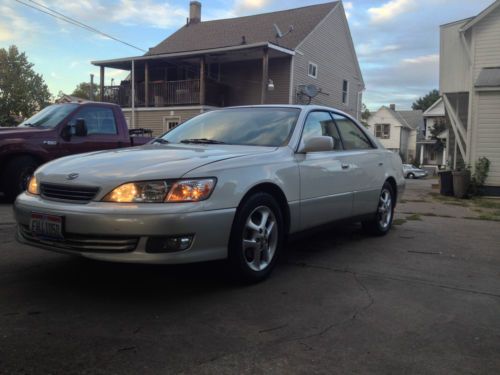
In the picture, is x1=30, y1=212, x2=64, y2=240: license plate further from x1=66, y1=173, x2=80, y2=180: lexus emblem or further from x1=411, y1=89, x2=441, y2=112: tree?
x1=411, y1=89, x2=441, y2=112: tree

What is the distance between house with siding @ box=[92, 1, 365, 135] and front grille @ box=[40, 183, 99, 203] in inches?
669

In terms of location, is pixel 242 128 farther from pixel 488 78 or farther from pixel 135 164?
pixel 488 78

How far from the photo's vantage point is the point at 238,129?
15.5 feet

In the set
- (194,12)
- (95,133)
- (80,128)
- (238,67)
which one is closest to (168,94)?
(238,67)

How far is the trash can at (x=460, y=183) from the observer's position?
12156 millimetres

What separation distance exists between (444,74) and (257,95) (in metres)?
10.5

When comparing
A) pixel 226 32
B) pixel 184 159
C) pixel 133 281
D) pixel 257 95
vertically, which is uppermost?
pixel 226 32

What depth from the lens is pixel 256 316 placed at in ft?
10.5

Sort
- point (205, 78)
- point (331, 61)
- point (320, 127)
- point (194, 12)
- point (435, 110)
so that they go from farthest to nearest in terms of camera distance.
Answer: point (435, 110)
point (194, 12)
point (331, 61)
point (205, 78)
point (320, 127)

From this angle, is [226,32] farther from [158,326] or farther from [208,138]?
[158,326]

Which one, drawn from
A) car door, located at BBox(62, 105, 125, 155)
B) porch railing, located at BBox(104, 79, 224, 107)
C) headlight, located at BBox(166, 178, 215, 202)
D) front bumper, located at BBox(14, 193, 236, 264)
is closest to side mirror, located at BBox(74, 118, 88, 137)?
car door, located at BBox(62, 105, 125, 155)

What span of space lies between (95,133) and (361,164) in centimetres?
514

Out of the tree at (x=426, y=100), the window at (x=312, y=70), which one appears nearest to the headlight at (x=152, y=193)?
the window at (x=312, y=70)

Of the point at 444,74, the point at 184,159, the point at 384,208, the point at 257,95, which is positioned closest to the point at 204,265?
the point at 184,159
